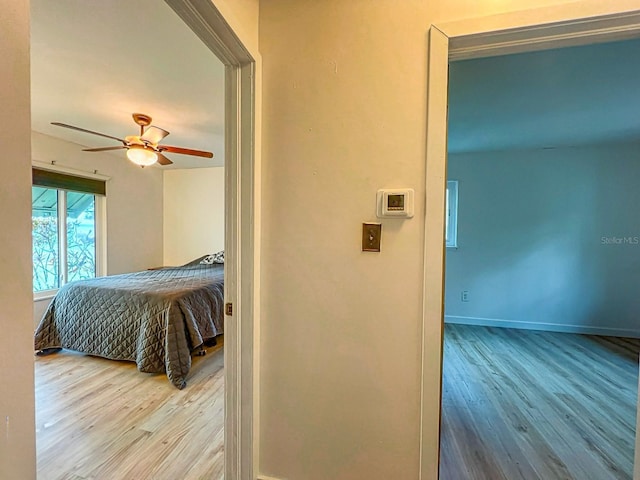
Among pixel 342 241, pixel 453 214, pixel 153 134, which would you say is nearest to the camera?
pixel 342 241

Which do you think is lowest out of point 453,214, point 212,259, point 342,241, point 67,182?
point 212,259

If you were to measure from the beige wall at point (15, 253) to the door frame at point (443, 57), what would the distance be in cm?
108

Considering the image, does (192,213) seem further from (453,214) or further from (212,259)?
(453,214)

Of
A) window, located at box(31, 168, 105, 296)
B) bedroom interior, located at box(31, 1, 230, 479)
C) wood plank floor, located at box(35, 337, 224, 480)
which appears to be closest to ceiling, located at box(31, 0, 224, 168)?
bedroom interior, located at box(31, 1, 230, 479)

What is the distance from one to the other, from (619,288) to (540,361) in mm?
1663

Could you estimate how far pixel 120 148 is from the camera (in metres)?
2.57

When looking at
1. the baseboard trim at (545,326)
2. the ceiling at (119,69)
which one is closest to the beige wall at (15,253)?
the ceiling at (119,69)

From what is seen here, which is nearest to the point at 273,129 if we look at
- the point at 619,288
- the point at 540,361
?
the point at 540,361

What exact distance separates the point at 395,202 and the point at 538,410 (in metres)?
1.96

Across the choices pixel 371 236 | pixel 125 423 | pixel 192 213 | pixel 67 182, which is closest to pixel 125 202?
pixel 67 182

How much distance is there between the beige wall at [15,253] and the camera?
17.2 inches

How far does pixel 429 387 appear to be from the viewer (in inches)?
44.8

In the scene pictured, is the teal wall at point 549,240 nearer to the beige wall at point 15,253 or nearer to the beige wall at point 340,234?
the beige wall at point 340,234

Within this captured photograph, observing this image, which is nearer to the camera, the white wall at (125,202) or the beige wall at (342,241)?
the beige wall at (342,241)
